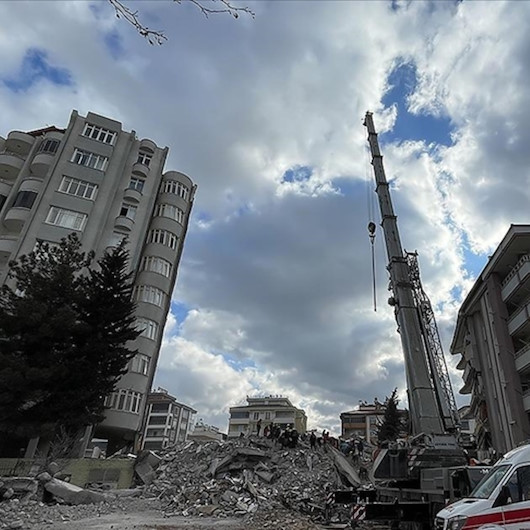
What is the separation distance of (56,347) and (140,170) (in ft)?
61.8

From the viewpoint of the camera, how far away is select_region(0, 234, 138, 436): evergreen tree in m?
19.6

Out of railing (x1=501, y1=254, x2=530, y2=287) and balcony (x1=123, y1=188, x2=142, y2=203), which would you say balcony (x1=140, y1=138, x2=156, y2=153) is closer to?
balcony (x1=123, y1=188, x2=142, y2=203)

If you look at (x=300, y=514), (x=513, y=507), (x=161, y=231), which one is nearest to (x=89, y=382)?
(x=300, y=514)

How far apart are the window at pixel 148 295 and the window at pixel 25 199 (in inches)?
394

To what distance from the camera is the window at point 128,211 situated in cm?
3400

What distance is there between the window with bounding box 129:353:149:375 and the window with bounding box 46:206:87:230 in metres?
10.5

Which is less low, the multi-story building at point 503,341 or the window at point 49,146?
the window at point 49,146

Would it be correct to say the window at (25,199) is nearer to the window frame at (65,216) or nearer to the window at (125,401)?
the window frame at (65,216)

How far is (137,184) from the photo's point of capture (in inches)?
1417

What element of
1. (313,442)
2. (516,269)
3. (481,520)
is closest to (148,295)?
(313,442)

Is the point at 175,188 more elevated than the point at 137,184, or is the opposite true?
the point at 175,188

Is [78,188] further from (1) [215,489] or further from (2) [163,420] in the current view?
(2) [163,420]

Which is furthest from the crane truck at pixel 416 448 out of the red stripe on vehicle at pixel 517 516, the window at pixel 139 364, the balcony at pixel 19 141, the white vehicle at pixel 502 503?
the balcony at pixel 19 141

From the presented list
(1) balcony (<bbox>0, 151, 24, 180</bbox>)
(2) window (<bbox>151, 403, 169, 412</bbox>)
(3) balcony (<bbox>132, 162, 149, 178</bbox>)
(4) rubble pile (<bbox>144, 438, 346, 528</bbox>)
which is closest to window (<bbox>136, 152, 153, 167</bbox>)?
(3) balcony (<bbox>132, 162, 149, 178</bbox>)
